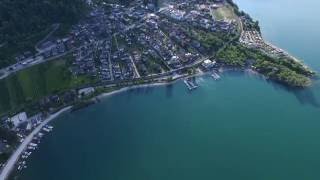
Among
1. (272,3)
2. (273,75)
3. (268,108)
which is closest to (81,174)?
(268,108)

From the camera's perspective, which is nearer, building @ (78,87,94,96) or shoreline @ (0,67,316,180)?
shoreline @ (0,67,316,180)

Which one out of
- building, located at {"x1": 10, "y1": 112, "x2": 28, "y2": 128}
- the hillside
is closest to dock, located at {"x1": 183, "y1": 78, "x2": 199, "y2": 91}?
building, located at {"x1": 10, "y1": 112, "x2": 28, "y2": 128}

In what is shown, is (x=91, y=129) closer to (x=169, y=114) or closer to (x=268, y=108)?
(x=169, y=114)

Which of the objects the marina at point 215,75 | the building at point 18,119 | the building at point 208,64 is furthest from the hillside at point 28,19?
the marina at point 215,75

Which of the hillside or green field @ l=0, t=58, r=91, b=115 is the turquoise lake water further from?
the hillside

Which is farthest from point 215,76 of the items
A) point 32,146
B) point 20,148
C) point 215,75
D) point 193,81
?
point 20,148

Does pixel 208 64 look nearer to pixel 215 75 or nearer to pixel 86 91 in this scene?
pixel 215 75
